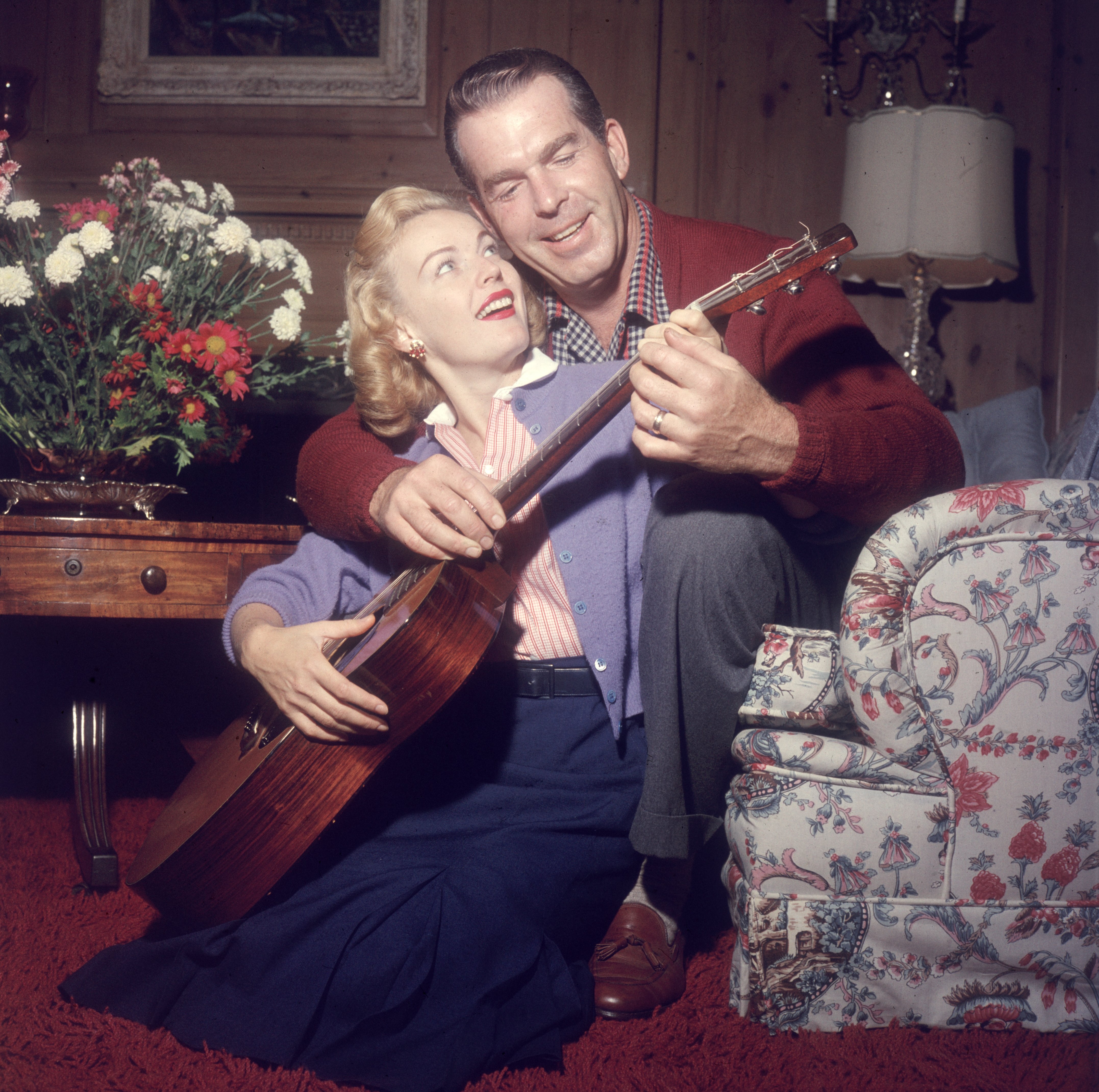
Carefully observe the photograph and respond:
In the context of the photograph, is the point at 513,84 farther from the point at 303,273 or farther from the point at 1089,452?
the point at 1089,452

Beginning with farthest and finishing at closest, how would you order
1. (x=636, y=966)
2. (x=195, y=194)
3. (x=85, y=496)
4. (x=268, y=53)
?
(x=268, y=53)
(x=195, y=194)
(x=85, y=496)
(x=636, y=966)

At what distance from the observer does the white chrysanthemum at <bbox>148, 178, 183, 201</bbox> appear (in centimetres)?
191

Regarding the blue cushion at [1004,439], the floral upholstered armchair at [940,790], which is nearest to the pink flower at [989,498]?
the floral upholstered armchair at [940,790]

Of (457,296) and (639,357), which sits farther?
(457,296)

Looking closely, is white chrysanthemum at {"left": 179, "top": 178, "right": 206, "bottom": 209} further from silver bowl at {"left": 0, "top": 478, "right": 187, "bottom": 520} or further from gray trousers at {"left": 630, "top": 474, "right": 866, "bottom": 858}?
gray trousers at {"left": 630, "top": 474, "right": 866, "bottom": 858}

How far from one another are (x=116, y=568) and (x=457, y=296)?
0.78 m

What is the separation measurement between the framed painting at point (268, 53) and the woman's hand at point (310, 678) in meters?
2.42

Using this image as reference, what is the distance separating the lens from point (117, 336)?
1.73 m

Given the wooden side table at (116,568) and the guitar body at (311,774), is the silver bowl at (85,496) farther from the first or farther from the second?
the guitar body at (311,774)

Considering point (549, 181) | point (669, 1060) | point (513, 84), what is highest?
point (513, 84)

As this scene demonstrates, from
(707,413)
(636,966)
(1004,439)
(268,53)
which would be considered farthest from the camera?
(268,53)

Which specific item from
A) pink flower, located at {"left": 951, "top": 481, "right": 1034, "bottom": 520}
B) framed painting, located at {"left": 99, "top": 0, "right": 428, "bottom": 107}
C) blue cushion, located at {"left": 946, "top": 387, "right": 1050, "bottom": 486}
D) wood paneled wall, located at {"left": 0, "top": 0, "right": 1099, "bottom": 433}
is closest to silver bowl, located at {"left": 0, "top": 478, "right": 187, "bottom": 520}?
pink flower, located at {"left": 951, "top": 481, "right": 1034, "bottom": 520}

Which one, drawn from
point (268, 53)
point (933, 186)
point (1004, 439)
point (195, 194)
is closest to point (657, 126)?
point (933, 186)

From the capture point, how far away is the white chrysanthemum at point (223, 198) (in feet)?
6.28
